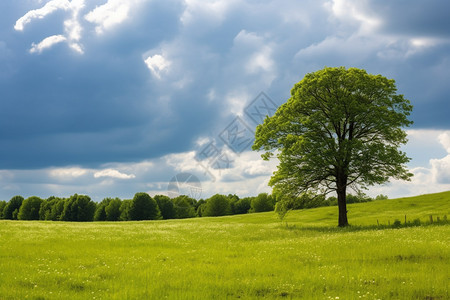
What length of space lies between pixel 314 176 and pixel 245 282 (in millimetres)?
26661

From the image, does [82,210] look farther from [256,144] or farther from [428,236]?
[428,236]

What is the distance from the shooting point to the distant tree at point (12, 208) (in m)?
147

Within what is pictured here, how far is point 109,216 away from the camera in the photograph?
438 ft

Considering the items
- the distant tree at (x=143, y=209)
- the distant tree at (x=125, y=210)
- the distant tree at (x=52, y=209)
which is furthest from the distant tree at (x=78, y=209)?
the distant tree at (x=143, y=209)

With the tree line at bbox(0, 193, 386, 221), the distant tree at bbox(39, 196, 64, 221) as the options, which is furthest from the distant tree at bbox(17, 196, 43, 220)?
the distant tree at bbox(39, 196, 64, 221)

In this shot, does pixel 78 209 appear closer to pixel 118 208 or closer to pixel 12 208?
pixel 118 208

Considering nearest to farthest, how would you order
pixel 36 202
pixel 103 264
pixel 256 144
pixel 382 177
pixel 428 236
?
pixel 103 264
pixel 428 236
pixel 382 177
pixel 256 144
pixel 36 202

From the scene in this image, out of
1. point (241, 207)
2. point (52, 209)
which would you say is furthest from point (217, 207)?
point (52, 209)

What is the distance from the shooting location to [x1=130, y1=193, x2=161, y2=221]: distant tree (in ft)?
384

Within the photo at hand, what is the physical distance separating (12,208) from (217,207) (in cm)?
9136

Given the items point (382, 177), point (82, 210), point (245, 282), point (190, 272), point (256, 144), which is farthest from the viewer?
point (82, 210)

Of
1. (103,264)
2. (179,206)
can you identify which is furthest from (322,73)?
(179,206)

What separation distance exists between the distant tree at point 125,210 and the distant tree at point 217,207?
3171 centimetres

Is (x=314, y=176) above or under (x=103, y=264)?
above
